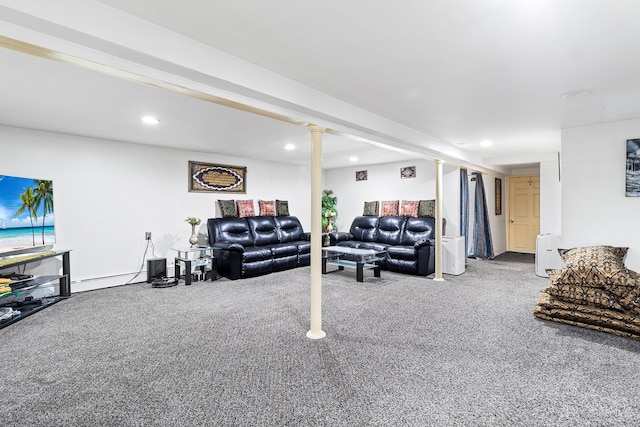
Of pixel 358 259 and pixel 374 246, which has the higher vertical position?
pixel 374 246

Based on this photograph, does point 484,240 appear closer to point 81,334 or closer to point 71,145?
point 81,334

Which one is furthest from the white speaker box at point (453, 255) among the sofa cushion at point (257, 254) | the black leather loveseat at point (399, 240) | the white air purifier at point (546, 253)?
the sofa cushion at point (257, 254)

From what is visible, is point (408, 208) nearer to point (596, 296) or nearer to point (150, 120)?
point (596, 296)

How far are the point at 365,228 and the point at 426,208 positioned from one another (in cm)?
137

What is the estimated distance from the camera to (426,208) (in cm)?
647

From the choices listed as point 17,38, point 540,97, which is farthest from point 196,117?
point 540,97

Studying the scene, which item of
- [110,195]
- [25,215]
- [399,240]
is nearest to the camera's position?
[25,215]

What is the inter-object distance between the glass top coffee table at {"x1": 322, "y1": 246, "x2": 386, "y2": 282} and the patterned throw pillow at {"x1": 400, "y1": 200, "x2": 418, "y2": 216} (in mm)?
1411

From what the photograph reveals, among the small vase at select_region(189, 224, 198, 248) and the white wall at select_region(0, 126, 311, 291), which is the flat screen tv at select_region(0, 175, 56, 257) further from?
the small vase at select_region(189, 224, 198, 248)

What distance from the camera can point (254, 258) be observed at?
5.38 m

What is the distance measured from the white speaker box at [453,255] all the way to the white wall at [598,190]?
5.40 feet

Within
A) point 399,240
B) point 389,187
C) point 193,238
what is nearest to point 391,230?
point 399,240

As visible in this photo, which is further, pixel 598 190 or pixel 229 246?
pixel 229 246

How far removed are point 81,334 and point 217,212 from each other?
3490mm
